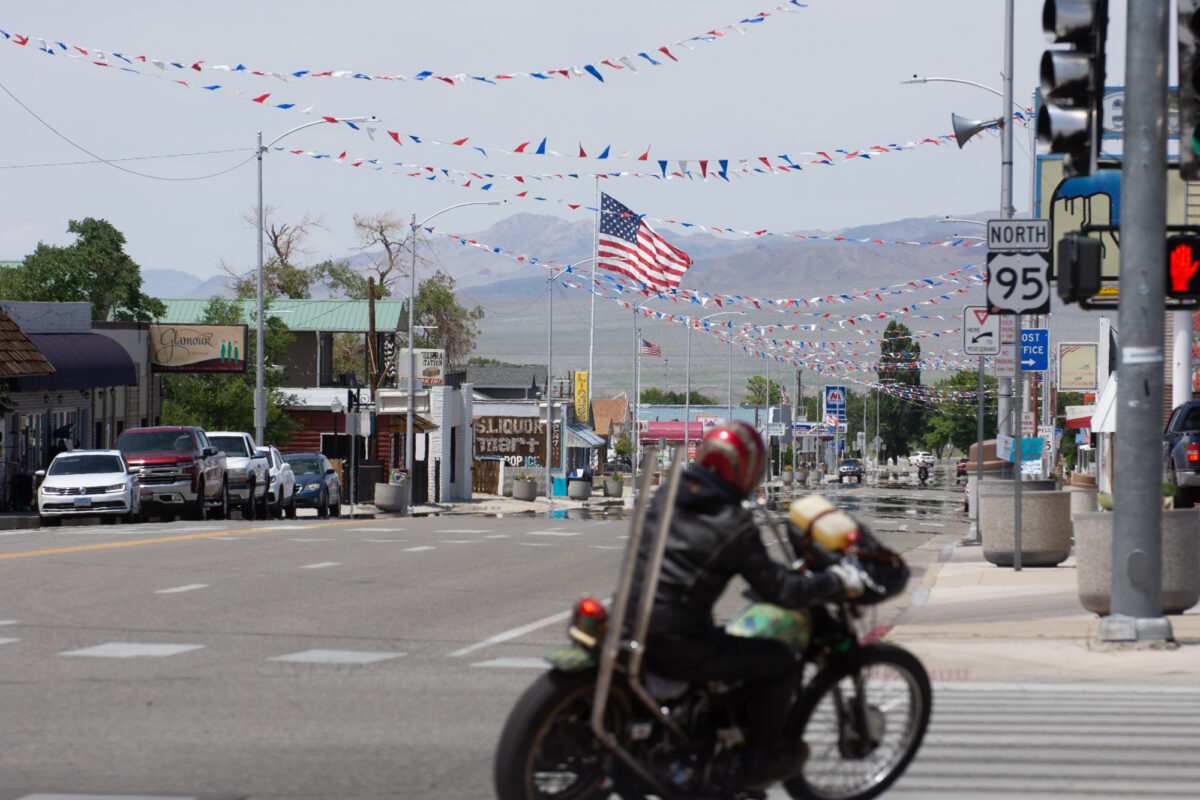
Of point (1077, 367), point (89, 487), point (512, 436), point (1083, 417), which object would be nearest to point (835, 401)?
point (1077, 367)

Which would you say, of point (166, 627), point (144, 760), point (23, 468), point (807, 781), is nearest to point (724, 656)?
point (807, 781)

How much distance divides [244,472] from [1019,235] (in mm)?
24335

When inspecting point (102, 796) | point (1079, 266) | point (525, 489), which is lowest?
point (525, 489)

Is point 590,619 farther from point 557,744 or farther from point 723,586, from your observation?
point 723,586

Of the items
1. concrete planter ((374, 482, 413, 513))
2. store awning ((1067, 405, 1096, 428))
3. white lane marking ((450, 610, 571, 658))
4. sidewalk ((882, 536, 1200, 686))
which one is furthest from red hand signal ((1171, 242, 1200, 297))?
store awning ((1067, 405, 1096, 428))

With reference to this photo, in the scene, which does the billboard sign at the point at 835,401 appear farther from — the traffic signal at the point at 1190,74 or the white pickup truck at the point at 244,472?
the traffic signal at the point at 1190,74

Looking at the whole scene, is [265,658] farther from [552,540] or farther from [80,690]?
[552,540]

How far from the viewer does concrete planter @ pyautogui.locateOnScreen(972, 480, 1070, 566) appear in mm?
19828

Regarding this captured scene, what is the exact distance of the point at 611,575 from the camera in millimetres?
19625

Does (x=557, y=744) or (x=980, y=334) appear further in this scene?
(x=980, y=334)

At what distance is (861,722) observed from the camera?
6.68m

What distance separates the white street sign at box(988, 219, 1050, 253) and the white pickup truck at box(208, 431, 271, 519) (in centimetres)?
2371

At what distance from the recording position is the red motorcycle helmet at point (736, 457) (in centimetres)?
618

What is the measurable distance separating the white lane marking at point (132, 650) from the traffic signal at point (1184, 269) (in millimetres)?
7872
